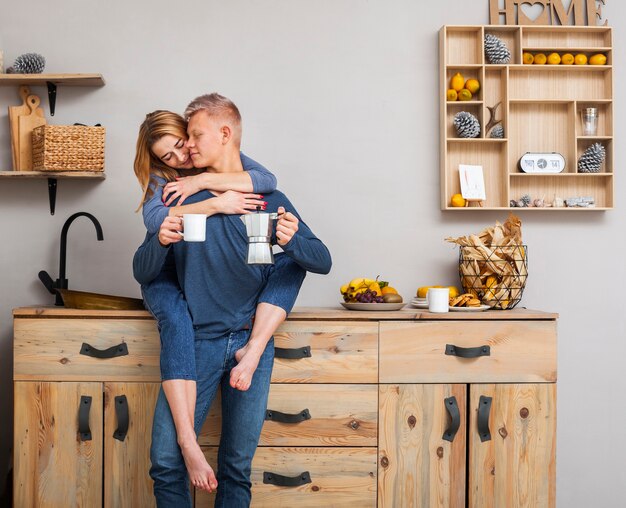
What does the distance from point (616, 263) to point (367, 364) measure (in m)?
1.26

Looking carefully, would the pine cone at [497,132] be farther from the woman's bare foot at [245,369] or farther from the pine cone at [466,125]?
the woman's bare foot at [245,369]

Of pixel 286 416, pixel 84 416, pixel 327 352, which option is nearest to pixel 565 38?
pixel 327 352

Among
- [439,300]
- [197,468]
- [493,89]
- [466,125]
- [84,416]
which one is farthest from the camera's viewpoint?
[493,89]

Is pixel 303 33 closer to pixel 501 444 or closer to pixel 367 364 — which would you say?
pixel 367 364

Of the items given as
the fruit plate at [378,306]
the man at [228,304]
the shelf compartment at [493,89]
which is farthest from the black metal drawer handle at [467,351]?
the shelf compartment at [493,89]

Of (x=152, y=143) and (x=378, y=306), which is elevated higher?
(x=152, y=143)

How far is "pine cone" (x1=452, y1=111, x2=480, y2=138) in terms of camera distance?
292cm

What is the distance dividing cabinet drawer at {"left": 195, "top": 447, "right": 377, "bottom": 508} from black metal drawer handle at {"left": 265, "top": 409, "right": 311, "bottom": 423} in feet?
0.32

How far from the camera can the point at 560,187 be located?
3033 millimetres

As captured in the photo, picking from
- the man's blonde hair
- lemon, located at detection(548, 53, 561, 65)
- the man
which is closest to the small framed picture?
lemon, located at detection(548, 53, 561, 65)

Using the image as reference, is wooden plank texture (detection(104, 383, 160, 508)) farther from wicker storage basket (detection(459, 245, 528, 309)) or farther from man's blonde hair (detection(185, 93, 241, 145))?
wicker storage basket (detection(459, 245, 528, 309))

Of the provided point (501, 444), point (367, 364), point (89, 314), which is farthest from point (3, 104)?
point (501, 444)

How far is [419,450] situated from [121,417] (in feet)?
3.26

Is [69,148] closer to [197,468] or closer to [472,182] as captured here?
[197,468]
